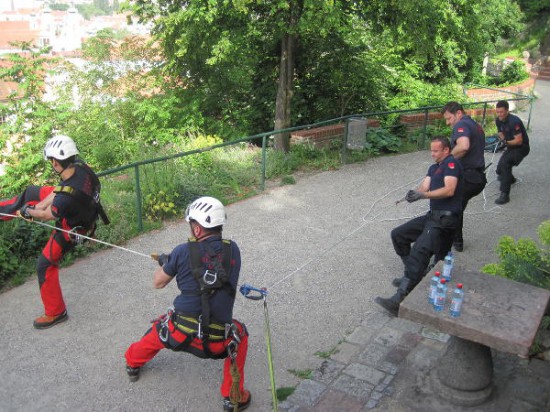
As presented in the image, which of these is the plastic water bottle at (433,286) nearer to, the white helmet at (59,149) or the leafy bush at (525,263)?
the leafy bush at (525,263)

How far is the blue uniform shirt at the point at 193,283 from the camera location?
162 inches

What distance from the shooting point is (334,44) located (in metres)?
13.0

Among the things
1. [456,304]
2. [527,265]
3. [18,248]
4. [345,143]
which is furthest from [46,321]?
[345,143]

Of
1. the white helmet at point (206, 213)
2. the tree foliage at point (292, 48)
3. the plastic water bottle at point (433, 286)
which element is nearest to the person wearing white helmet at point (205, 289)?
the white helmet at point (206, 213)

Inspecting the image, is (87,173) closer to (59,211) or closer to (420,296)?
(59,211)

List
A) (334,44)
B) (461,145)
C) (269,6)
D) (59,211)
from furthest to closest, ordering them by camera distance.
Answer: (334,44)
(269,6)
(461,145)
(59,211)

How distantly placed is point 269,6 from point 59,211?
7.09m

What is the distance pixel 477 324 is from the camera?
13.5 feet

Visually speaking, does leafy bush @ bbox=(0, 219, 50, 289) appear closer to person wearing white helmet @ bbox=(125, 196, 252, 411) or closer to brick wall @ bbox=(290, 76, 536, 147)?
person wearing white helmet @ bbox=(125, 196, 252, 411)

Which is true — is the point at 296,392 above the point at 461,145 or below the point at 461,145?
below

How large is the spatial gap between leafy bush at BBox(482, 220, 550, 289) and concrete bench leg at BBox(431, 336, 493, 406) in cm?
115

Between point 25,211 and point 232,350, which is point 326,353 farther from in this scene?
point 25,211

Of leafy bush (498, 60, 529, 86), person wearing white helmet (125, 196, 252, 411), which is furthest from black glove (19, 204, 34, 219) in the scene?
leafy bush (498, 60, 529, 86)

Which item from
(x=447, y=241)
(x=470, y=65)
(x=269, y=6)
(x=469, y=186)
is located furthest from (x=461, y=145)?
(x=470, y=65)
